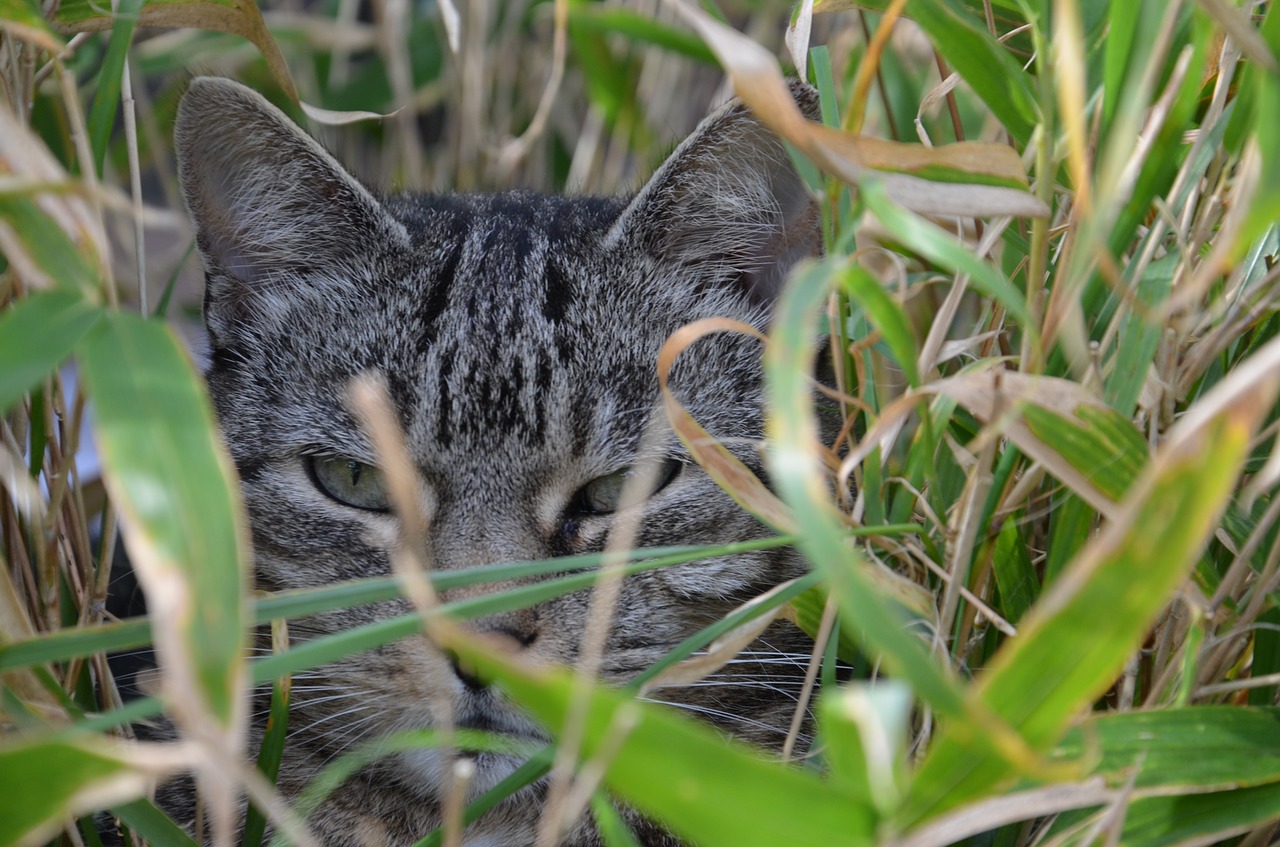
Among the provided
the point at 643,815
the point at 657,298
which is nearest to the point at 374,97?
the point at 657,298

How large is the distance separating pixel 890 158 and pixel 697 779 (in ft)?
1.67

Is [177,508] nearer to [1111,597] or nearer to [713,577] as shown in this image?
[1111,597]

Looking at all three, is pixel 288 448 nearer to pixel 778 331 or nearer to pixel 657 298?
pixel 657 298

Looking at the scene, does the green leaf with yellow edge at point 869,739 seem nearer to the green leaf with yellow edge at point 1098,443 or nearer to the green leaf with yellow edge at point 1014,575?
the green leaf with yellow edge at point 1098,443

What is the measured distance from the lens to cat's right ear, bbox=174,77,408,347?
4.46 feet

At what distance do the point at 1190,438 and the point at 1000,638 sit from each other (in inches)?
20.6

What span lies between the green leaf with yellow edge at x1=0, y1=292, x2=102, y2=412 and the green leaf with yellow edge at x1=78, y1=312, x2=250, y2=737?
0.04 ft

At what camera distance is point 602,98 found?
94.3 inches

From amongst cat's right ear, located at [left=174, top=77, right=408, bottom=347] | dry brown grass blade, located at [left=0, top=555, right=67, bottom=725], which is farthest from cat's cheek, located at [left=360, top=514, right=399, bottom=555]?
dry brown grass blade, located at [left=0, top=555, right=67, bottom=725]

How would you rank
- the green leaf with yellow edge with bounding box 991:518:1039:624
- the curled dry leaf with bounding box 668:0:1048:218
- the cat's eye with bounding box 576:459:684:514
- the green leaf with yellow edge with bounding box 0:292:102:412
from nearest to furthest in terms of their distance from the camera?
the green leaf with yellow edge with bounding box 0:292:102:412 < the curled dry leaf with bounding box 668:0:1048:218 < the green leaf with yellow edge with bounding box 991:518:1039:624 < the cat's eye with bounding box 576:459:684:514

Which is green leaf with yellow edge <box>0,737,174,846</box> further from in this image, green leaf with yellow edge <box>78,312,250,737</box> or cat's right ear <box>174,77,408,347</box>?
cat's right ear <box>174,77,408,347</box>

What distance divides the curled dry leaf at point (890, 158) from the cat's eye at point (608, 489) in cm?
51

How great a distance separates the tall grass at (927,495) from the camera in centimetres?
63

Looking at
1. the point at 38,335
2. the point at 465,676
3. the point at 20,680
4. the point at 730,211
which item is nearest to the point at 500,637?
the point at 465,676
